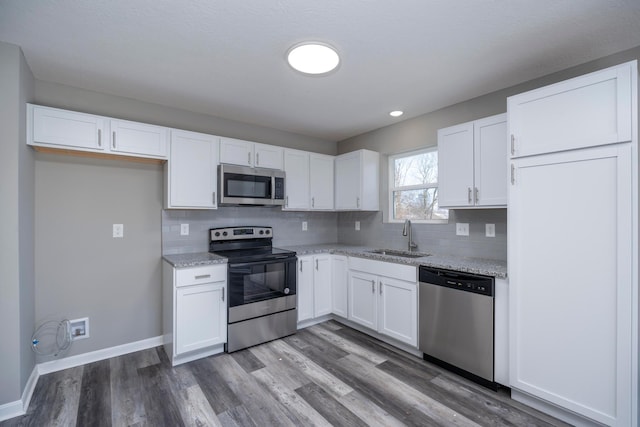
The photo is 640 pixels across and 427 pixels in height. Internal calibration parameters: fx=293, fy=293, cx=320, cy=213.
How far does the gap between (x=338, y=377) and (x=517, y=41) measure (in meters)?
2.75

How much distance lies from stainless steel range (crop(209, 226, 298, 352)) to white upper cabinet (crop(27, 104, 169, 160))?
42.3 inches

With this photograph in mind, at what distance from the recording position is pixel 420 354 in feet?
8.86

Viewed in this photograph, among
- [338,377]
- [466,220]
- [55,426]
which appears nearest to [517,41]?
[466,220]

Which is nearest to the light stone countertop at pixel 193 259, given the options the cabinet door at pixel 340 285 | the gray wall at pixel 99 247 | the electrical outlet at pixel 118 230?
the gray wall at pixel 99 247

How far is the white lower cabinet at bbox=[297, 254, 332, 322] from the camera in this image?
3332 millimetres

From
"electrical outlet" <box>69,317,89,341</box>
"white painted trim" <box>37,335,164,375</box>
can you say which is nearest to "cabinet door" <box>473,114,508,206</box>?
"white painted trim" <box>37,335,164,375</box>

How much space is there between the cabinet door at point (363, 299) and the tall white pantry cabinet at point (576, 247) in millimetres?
1283

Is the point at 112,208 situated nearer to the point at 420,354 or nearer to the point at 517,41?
the point at 420,354

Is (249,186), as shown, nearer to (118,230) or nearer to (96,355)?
(118,230)

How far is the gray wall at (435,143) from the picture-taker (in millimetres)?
2471

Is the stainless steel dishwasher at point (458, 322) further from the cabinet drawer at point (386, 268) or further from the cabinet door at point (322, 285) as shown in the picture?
the cabinet door at point (322, 285)

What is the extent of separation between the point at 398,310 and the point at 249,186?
1987 mm

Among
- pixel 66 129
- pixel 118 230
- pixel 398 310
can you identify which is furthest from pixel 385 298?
pixel 66 129

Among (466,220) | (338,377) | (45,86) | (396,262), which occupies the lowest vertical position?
(338,377)
